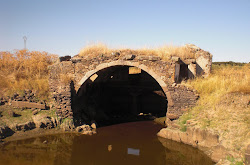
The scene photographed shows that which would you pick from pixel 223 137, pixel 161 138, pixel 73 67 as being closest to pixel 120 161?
pixel 161 138

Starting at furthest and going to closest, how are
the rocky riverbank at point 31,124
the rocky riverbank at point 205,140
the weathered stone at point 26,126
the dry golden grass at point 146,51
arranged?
the dry golden grass at point 146,51
the weathered stone at point 26,126
the rocky riverbank at point 31,124
the rocky riverbank at point 205,140

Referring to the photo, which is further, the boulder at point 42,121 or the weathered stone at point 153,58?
the boulder at point 42,121

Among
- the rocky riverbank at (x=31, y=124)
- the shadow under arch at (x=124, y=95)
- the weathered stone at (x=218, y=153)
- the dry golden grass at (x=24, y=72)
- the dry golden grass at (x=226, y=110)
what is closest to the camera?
the weathered stone at (x=218, y=153)

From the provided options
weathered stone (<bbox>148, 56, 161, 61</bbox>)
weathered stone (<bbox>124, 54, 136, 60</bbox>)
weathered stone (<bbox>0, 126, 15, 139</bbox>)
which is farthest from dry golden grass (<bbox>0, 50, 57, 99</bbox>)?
weathered stone (<bbox>148, 56, 161, 61</bbox>)

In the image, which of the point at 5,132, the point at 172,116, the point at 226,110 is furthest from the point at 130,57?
the point at 5,132

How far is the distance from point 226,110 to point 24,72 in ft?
32.6

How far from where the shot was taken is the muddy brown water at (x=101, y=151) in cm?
671

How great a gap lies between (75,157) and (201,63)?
7531 mm

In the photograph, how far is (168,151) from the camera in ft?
24.6

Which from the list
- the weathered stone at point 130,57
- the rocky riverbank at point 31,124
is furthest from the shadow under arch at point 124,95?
the weathered stone at point 130,57

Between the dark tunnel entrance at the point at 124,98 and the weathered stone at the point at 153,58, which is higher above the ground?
the weathered stone at the point at 153,58

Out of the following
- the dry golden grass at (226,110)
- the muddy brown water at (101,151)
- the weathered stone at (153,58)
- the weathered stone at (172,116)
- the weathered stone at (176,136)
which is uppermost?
the weathered stone at (153,58)

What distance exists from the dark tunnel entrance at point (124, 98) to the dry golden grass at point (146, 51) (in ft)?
6.59

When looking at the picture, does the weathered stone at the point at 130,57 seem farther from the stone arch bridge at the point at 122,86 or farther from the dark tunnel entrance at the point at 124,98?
the dark tunnel entrance at the point at 124,98
